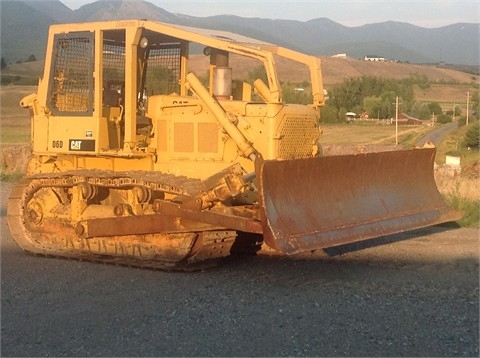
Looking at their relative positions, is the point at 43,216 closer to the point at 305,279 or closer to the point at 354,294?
the point at 305,279

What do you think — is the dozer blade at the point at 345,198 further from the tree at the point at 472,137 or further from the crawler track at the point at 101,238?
the tree at the point at 472,137

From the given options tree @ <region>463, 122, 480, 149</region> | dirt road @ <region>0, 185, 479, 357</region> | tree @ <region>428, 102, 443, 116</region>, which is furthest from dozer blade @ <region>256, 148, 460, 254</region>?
tree @ <region>428, 102, 443, 116</region>

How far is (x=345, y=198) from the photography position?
31.3ft

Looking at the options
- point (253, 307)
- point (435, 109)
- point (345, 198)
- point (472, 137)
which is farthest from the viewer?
point (435, 109)

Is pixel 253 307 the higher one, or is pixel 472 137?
pixel 253 307

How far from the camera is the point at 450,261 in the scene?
9953 millimetres

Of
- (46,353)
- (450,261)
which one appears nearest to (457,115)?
(450,261)

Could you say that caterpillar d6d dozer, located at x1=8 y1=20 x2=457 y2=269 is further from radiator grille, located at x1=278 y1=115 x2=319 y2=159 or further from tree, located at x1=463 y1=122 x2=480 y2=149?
tree, located at x1=463 y1=122 x2=480 y2=149

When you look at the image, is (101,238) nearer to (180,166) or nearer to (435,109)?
(180,166)

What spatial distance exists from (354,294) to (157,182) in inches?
111

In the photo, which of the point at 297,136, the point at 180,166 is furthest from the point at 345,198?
the point at 180,166

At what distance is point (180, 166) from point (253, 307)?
3.17 metres

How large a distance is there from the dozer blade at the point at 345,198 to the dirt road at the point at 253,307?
48 cm

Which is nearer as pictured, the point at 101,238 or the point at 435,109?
the point at 101,238
